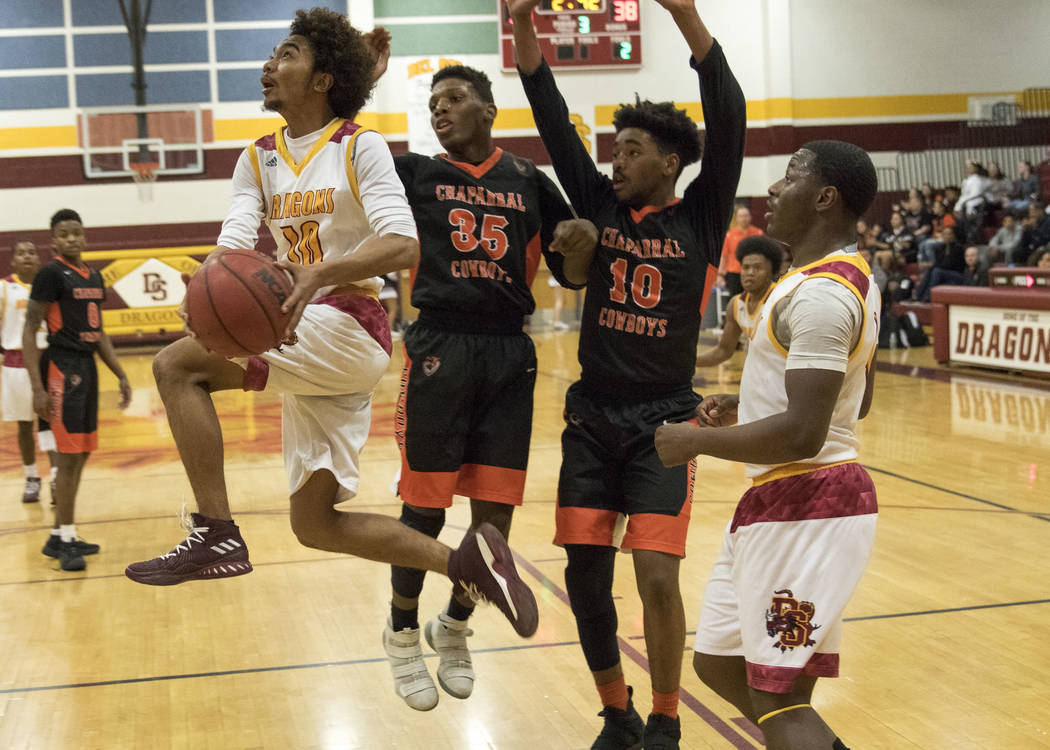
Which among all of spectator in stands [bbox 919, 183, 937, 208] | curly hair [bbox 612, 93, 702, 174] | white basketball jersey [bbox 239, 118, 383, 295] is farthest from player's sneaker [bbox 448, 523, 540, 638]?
spectator in stands [bbox 919, 183, 937, 208]

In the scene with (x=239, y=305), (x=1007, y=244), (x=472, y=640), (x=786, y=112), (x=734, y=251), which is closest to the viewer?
(x=239, y=305)

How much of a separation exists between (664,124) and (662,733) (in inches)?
76.0

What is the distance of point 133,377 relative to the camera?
14.2 m

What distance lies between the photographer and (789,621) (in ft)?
8.66

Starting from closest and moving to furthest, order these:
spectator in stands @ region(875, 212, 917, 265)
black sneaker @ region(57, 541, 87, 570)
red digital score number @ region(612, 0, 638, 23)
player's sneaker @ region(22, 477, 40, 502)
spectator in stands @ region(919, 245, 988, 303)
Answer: black sneaker @ region(57, 541, 87, 570) < player's sneaker @ region(22, 477, 40, 502) < spectator in stands @ region(919, 245, 988, 303) < spectator in stands @ region(875, 212, 917, 265) < red digital score number @ region(612, 0, 638, 23)

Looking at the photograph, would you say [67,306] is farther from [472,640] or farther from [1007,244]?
[1007,244]

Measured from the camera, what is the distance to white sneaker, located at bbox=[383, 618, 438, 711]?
392 centimetres

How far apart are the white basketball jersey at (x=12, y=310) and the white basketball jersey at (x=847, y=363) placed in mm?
6765

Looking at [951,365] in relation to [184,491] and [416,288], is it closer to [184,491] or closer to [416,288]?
[184,491]

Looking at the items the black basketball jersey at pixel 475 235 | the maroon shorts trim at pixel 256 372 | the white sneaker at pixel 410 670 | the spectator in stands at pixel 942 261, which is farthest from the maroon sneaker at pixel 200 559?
the spectator in stands at pixel 942 261

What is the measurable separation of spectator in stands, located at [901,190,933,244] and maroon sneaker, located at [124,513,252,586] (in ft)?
53.8

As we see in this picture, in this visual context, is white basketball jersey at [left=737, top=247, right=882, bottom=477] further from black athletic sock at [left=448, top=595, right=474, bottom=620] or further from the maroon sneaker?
black athletic sock at [left=448, top=595, right=474, bottom=620]

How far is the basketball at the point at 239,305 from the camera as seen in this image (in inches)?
120

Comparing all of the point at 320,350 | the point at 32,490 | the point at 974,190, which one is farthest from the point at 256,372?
the point at 974,190
